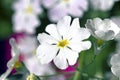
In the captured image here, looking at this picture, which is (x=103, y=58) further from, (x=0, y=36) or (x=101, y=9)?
(x=0, y=36)

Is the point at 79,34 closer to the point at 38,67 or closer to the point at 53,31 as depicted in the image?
the point at 53,31

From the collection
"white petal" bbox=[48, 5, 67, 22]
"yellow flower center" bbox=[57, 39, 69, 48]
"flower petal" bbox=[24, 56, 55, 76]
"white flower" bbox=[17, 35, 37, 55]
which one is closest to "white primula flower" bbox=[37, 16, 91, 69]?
"yellow flower center" bbox=[57, 39, 69, 48]

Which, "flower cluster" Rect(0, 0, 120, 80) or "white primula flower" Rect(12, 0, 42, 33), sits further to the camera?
"white primula flower" Rect(12, 0, 42, 33)

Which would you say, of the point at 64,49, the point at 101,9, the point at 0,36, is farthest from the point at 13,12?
the point at 64,49

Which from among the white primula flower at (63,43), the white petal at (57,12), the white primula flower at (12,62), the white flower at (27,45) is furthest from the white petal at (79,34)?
the white flower at (27,45)

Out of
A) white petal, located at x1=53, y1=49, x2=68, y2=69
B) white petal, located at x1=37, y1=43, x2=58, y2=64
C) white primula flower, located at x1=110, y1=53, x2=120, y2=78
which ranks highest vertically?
white petal, located at x1=37, y1=43, x2=58, y2=64

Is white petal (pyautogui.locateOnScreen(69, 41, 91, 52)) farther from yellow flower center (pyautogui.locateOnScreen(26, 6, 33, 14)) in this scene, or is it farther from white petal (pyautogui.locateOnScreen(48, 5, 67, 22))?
yellow flower center (pyautogui.locateOnScreen(26, 6, 33, 14))
